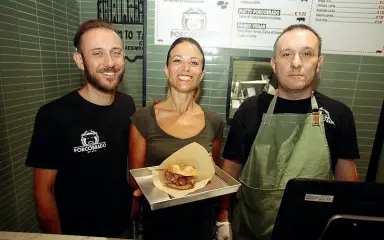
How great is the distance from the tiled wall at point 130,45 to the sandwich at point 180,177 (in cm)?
243

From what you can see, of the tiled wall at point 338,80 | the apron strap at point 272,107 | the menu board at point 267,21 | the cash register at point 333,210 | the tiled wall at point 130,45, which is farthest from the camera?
the tiled wall at point 130,45

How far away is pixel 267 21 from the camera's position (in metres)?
2.27

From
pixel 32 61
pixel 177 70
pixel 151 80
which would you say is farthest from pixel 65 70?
pixel 177 70

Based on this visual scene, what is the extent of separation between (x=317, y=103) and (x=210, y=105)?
121 cm

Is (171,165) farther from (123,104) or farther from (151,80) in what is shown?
(151,80)

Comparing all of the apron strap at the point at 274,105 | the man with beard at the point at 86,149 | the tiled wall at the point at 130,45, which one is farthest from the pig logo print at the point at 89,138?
the tiled wall at the point at 130,45

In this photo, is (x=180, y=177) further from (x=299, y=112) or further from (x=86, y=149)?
(x=299, y=112)

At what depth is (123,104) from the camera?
1.74m

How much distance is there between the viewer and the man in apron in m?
1.38

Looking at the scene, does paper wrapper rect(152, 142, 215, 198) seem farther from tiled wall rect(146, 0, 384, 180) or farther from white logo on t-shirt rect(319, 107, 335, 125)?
tiled wall rect(146, 0, 384, 180)

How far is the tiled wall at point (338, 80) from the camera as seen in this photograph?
2.33 m

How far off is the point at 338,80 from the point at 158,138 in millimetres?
1983

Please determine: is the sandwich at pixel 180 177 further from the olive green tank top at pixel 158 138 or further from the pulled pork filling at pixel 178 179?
the olive green tank top at pixel 158 138

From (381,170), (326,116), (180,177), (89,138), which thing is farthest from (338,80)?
(89,138)
